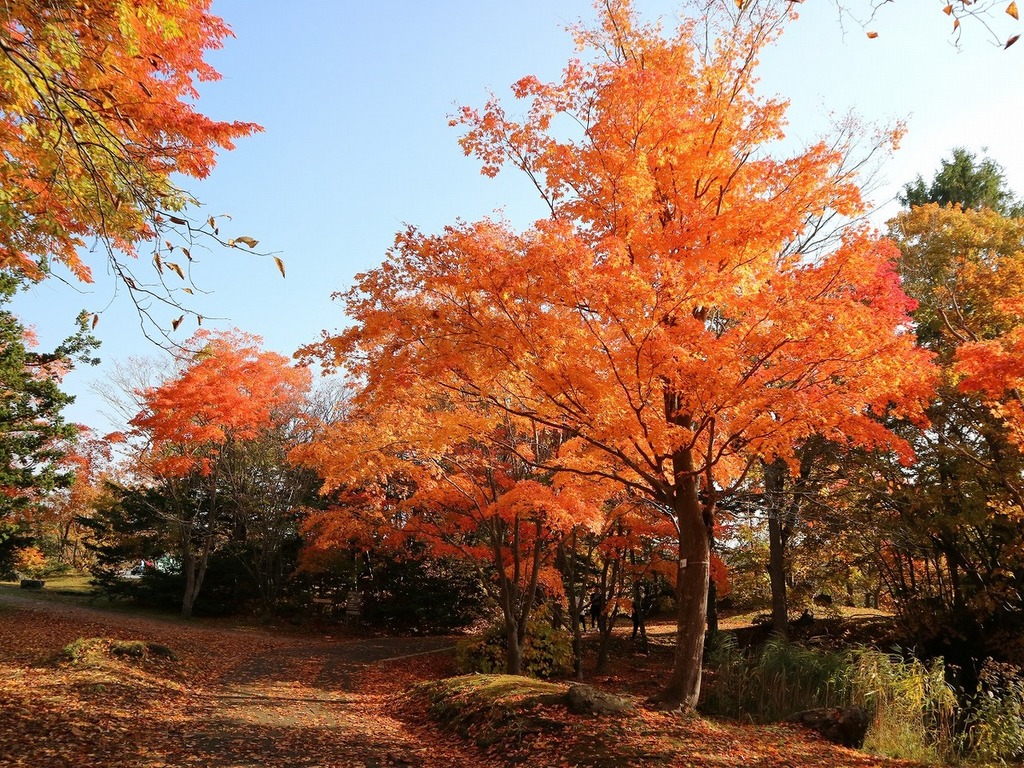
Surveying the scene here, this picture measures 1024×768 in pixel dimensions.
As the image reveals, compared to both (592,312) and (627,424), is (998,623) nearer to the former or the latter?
(627,424)

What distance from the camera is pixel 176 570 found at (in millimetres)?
23797

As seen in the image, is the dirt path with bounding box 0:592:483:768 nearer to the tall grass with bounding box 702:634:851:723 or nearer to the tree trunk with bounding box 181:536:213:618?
the tall grass with bounding box 702:634:851:723

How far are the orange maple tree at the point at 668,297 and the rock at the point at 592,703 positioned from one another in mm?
1006

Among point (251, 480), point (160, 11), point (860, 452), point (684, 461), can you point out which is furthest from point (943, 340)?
point (251, 480)

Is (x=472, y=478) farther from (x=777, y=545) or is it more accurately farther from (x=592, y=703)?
(x=777, y=545)

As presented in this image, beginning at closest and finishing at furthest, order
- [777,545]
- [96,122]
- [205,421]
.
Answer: [96,122]
[777,545]
[205,421]

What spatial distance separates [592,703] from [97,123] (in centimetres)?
669

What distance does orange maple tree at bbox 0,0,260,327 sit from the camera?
337 cm

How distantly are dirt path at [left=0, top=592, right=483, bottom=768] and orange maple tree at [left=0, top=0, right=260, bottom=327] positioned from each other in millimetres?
4334

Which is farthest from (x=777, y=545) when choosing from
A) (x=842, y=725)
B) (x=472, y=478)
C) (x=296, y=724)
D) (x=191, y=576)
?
(x=191, y=576)

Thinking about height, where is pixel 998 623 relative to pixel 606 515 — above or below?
below

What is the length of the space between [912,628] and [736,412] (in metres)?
9.71

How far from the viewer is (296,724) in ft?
24.4

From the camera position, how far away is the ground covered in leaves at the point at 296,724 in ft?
18.1
